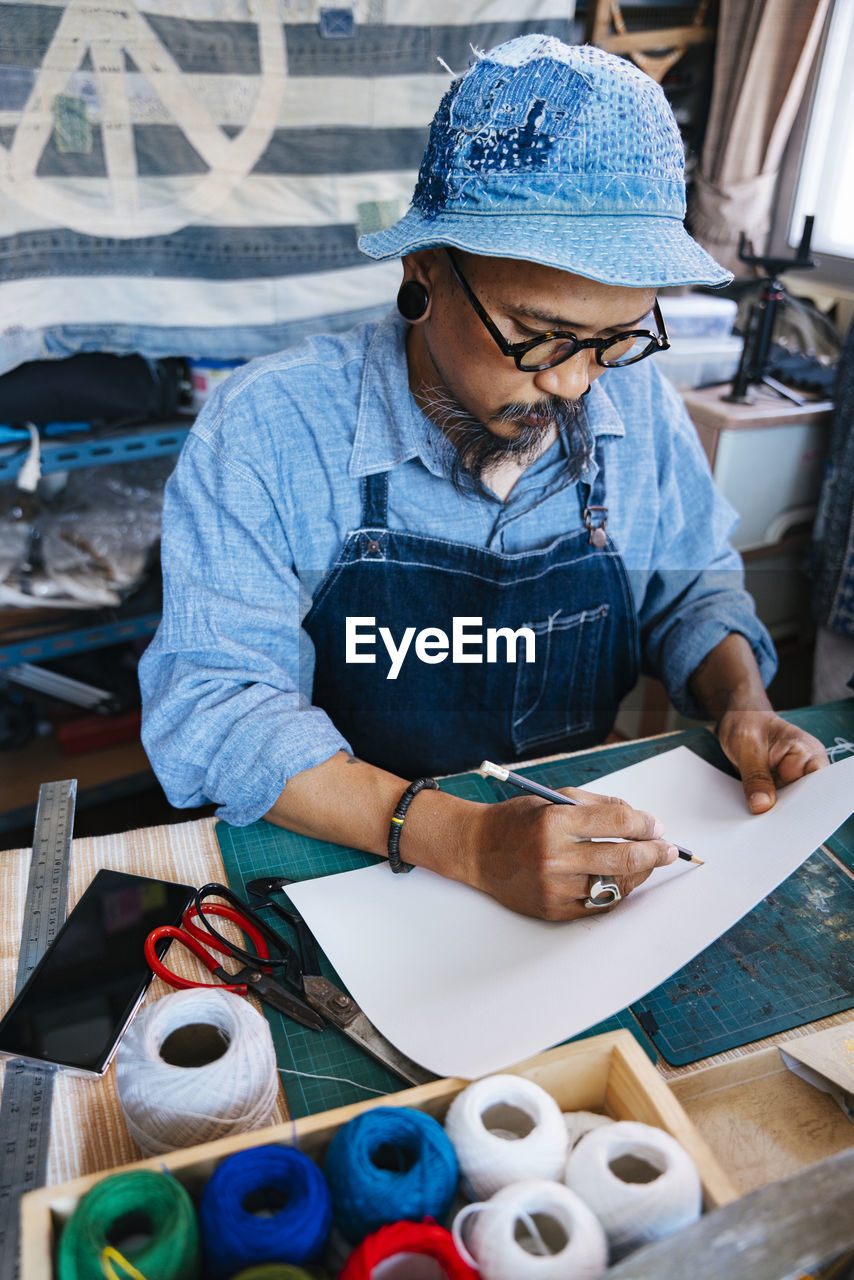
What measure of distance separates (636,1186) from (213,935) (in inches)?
18.0

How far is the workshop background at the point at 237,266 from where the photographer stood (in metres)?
1.72

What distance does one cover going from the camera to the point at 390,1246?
48 centimetres

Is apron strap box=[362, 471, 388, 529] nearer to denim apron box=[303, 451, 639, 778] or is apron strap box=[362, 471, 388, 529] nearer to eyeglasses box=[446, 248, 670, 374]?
denim apron box=[303, 451, 639, 778]

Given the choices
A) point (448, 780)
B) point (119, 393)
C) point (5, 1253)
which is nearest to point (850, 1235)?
point (5, 1253)

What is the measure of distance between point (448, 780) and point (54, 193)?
4.53 feet

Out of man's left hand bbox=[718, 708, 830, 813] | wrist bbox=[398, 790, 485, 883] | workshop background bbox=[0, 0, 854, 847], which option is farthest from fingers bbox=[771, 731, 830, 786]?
workshop background bbox=[0, 0, 854, 847]

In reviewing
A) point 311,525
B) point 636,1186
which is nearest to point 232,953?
point 636,1186

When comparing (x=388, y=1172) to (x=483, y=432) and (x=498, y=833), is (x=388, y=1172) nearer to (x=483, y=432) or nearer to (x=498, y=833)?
(x=498, y=833)

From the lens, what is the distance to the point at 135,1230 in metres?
0.52

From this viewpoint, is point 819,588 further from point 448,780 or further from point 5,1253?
point 5,1253

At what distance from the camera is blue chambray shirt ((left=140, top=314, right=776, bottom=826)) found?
3.40ft

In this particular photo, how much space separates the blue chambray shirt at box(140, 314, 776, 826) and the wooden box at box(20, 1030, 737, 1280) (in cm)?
46

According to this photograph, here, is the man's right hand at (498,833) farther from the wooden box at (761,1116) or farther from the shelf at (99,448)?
the shelf at (99,448)

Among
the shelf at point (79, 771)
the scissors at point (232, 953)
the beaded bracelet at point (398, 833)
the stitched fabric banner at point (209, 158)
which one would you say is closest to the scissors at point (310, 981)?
the scissors at point (232, 953)
